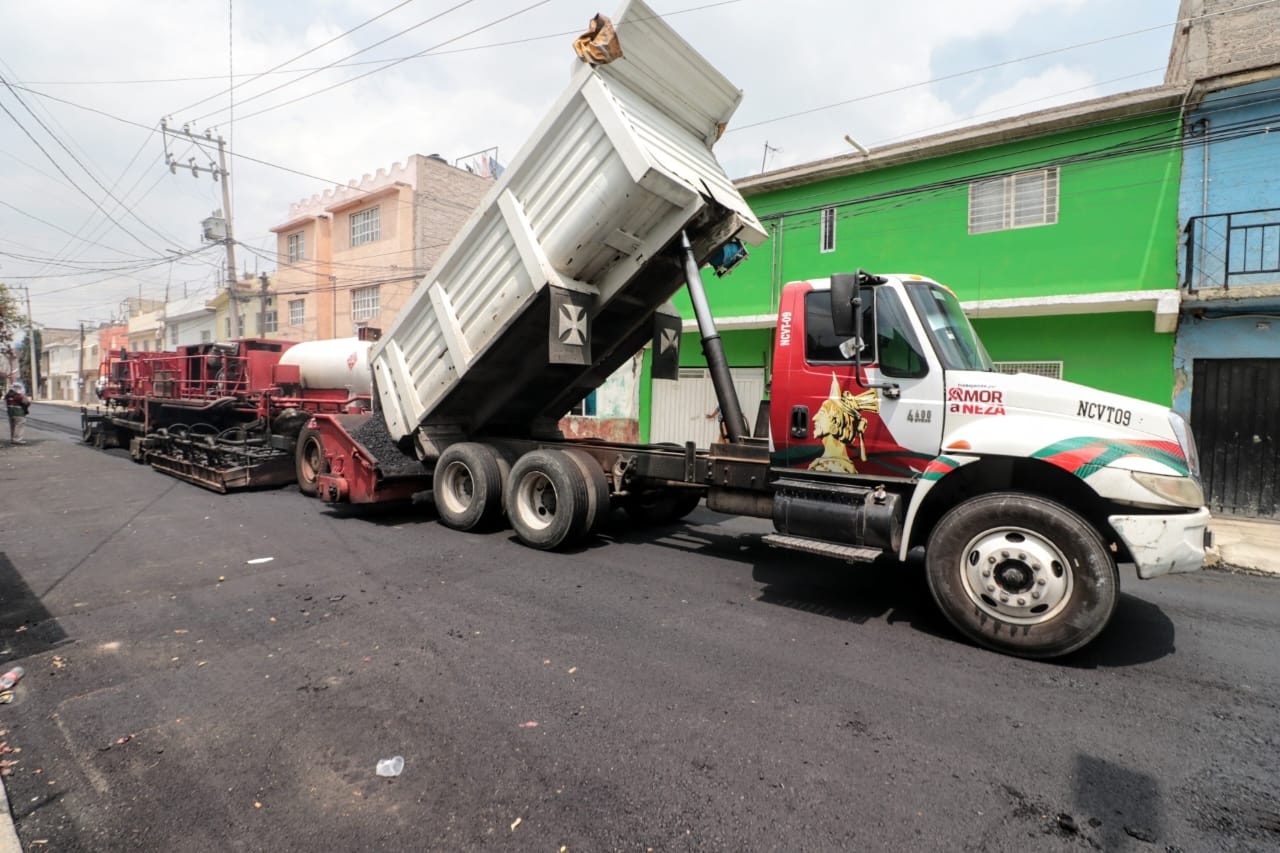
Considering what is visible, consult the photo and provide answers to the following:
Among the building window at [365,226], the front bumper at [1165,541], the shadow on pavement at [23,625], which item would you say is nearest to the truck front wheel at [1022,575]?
the front bumper at [1165,541]

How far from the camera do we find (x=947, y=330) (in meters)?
4.75

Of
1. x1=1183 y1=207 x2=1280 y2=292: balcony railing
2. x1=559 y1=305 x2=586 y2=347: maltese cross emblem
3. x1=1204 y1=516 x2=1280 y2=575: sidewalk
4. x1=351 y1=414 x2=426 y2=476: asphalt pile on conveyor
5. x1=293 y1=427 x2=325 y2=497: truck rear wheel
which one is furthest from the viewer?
x1=293 y1=427 x2=325 y2=497: truck rear wheel

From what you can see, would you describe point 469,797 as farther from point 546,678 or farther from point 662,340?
point 662,340

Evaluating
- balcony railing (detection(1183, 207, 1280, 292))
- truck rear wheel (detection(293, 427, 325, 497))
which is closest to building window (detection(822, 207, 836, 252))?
balcony railing (detection(1183, 207, 1280, 292))

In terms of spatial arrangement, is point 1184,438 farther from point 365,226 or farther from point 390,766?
point 365,226

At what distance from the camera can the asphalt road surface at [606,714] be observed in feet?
7.85

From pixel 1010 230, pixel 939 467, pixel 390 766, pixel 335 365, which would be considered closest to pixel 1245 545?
pixel 1010 230

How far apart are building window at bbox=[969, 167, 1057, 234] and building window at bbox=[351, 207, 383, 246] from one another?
21.7 metres

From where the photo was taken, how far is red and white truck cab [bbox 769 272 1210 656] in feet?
12.5

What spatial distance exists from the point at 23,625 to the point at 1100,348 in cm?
1376

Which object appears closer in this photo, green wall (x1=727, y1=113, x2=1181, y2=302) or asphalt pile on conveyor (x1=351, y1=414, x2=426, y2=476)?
asphalt pile on conveyor (x1=351, y1=414, x2=426, y2=476)

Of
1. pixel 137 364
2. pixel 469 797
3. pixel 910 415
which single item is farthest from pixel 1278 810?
pixel 137 364

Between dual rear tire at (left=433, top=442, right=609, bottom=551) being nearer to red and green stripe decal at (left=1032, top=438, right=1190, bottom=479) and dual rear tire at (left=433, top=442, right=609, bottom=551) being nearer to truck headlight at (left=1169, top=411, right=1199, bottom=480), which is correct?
red and green stripe decal at (left=1032, top=438, right=1190, bottom=479)

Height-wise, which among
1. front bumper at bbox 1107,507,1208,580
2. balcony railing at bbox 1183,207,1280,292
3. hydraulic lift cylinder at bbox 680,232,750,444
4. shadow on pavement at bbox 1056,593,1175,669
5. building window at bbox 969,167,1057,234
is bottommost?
shadow on pavement at bbox 1056,593,1175,669
